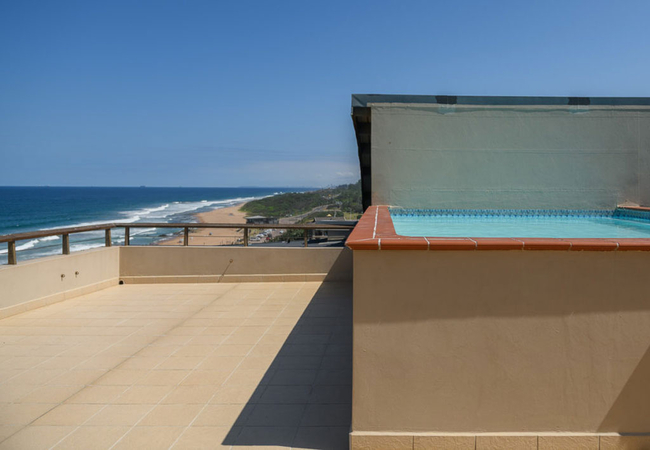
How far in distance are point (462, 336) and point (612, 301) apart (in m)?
0.89

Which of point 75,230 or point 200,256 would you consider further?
point 200,256

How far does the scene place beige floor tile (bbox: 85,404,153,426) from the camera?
2840mm

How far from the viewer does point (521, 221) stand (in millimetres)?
6426

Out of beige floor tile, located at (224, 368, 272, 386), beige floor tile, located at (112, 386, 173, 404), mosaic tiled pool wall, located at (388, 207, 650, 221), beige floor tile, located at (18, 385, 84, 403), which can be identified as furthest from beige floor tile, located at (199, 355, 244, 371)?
mosaic tiled pool wall, located at (388, 207, 650, 221)

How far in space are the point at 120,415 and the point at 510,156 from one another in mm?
6700

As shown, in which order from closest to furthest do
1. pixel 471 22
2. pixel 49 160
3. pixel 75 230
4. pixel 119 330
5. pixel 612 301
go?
pixel 612 301
pixel 119 330
pixel 75 230
pixel 471 22
pixel 49 160

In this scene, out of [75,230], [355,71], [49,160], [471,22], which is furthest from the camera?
[49,160]

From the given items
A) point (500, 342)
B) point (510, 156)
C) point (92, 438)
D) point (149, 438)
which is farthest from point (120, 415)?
point (510, 156)

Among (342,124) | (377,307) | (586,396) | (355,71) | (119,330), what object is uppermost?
(355,71)

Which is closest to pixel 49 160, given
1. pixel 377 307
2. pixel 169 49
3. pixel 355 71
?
pixel 169 49

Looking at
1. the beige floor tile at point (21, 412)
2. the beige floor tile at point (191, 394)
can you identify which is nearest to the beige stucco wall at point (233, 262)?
the beige floor tile at point (191, 394)

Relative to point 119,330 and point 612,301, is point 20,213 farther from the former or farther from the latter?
point 612,301

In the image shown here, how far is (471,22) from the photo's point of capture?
9.02 m

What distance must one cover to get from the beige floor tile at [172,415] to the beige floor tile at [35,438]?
0.50 meters
